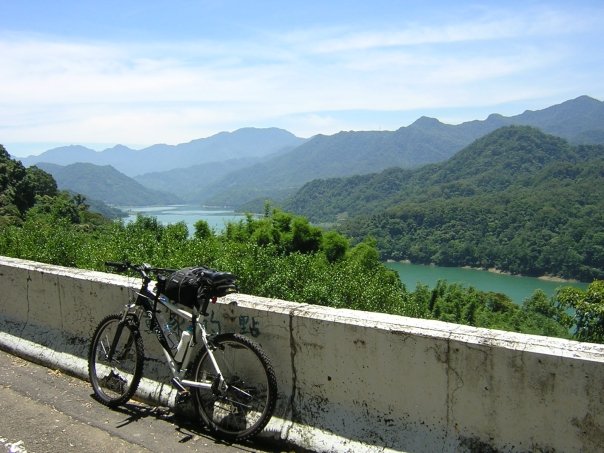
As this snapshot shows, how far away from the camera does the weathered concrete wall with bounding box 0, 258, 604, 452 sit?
9.05ft

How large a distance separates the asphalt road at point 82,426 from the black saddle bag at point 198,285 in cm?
96

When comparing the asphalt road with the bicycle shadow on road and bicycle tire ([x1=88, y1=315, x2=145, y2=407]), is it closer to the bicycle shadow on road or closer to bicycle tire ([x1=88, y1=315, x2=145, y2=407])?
the bicycle shadow on road

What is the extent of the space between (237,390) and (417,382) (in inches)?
51.4

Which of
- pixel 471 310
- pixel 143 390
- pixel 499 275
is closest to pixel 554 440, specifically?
pixel 143 390

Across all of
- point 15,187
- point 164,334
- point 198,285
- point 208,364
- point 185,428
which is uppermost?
point 15,187

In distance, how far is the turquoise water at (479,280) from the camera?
83.5 metres

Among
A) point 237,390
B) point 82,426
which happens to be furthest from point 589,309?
point 82,426

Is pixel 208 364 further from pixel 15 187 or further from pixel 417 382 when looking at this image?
pixel 15 187

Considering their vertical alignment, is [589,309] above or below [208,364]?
below

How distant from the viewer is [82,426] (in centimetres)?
402

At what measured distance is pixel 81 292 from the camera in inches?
197

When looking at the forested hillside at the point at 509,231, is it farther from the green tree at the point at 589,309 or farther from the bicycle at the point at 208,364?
the bicycle at the point at 208,364

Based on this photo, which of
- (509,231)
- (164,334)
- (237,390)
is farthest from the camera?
(509,231)

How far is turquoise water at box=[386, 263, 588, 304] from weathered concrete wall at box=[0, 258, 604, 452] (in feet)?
250
